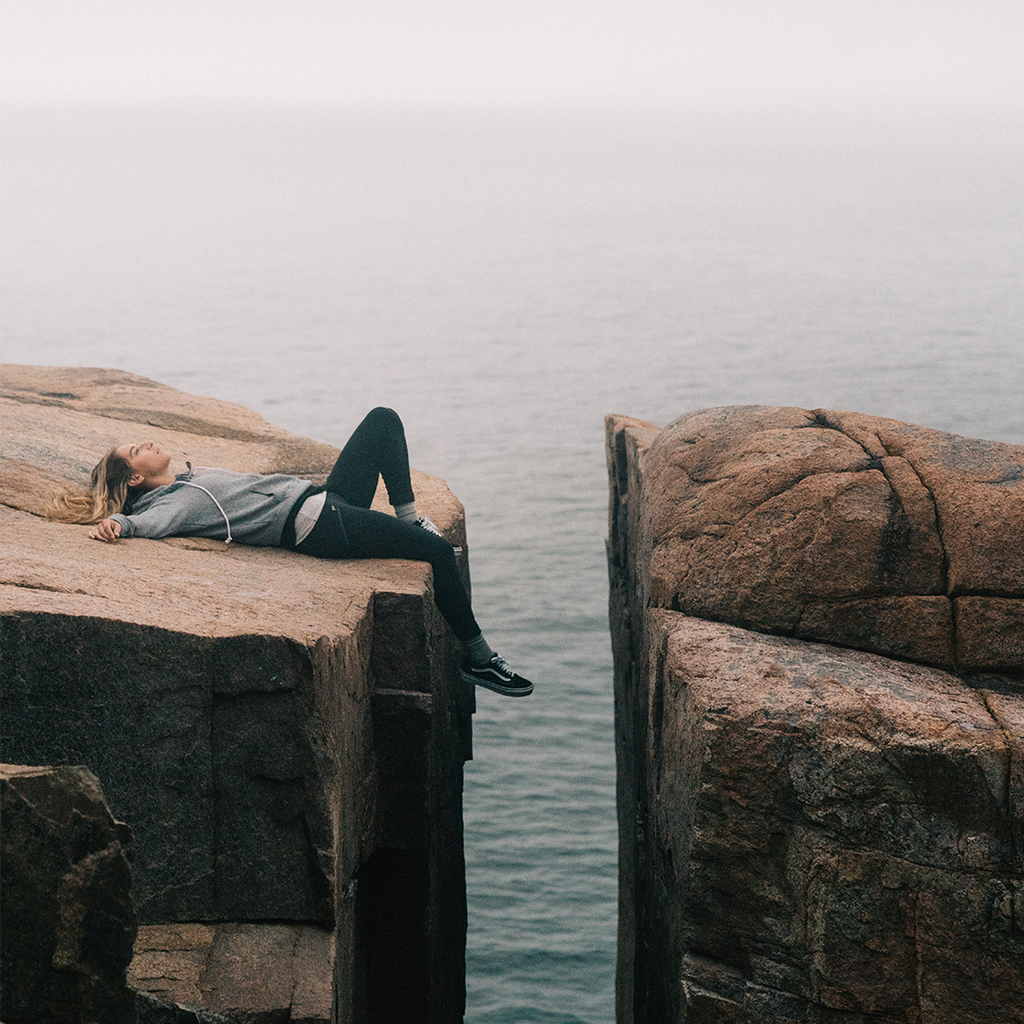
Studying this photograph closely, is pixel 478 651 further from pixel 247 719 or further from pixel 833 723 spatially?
pixel 833 723

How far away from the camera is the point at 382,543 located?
8.79m

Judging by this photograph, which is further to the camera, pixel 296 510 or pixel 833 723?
pixel 296 510

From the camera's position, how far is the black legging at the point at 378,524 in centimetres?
873

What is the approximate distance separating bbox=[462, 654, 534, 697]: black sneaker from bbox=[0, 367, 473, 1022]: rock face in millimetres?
297

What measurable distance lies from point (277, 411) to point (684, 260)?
54398mm

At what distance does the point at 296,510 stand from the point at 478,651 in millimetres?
1771

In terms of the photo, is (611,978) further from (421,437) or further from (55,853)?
(421,437)

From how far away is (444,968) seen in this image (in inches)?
417

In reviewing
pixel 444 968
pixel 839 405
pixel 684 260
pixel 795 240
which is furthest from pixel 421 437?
pixel 795 240

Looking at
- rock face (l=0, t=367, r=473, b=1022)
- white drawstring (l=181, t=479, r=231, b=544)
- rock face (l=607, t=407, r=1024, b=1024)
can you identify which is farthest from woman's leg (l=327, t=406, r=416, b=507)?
rock face (l=607, t=407, r=1024, b=1024)

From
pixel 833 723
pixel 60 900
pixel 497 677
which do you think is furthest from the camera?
pixel 497 677

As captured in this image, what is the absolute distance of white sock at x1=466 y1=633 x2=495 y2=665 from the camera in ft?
30.0

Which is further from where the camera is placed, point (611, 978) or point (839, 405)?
point (839, 405)

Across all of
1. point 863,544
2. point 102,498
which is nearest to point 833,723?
point 863,544
